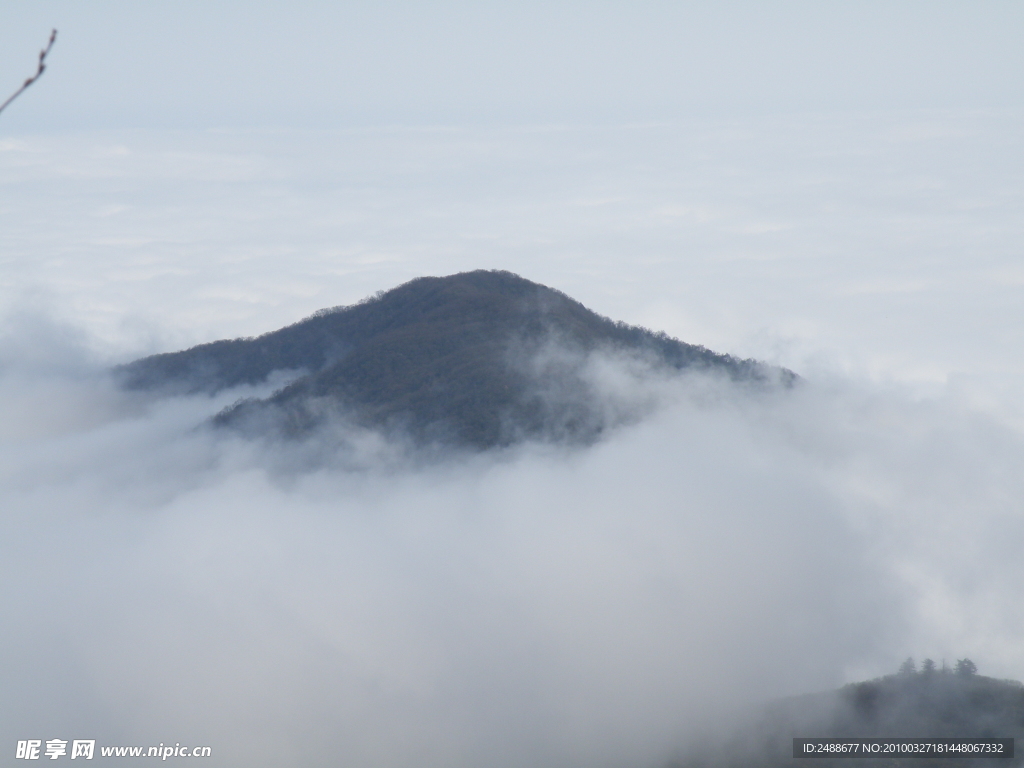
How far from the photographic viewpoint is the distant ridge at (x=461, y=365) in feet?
518

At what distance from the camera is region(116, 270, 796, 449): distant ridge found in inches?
6211

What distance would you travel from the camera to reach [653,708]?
156250 mm

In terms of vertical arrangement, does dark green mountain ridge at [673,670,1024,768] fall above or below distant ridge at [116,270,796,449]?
below

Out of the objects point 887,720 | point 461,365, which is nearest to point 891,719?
point 887,720

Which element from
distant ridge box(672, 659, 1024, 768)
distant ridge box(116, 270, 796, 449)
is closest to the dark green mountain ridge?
distant ridge box(672, 659, 1024, 768)

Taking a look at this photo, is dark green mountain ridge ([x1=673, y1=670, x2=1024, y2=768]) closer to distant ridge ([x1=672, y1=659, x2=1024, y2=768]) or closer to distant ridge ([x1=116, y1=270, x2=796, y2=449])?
distant ridge ([x1=672, y1=659, x2=1024, y2=768])

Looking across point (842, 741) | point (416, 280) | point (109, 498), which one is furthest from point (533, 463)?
point (109, 498)

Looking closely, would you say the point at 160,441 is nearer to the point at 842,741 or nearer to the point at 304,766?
the point at 304,766

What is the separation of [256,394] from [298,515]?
2777cm

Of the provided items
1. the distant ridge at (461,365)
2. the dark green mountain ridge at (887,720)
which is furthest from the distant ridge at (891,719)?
the distant ridge at (461,365)

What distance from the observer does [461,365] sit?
159000 mm

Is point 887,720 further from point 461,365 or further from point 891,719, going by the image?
point 461,365

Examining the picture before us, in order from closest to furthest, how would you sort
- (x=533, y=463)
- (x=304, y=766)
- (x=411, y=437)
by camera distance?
1. (x=304, y=766)
2. (x=411, y=437)
3. (x=533, y=463)

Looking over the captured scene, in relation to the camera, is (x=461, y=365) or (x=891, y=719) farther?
(x=461, y=365)
